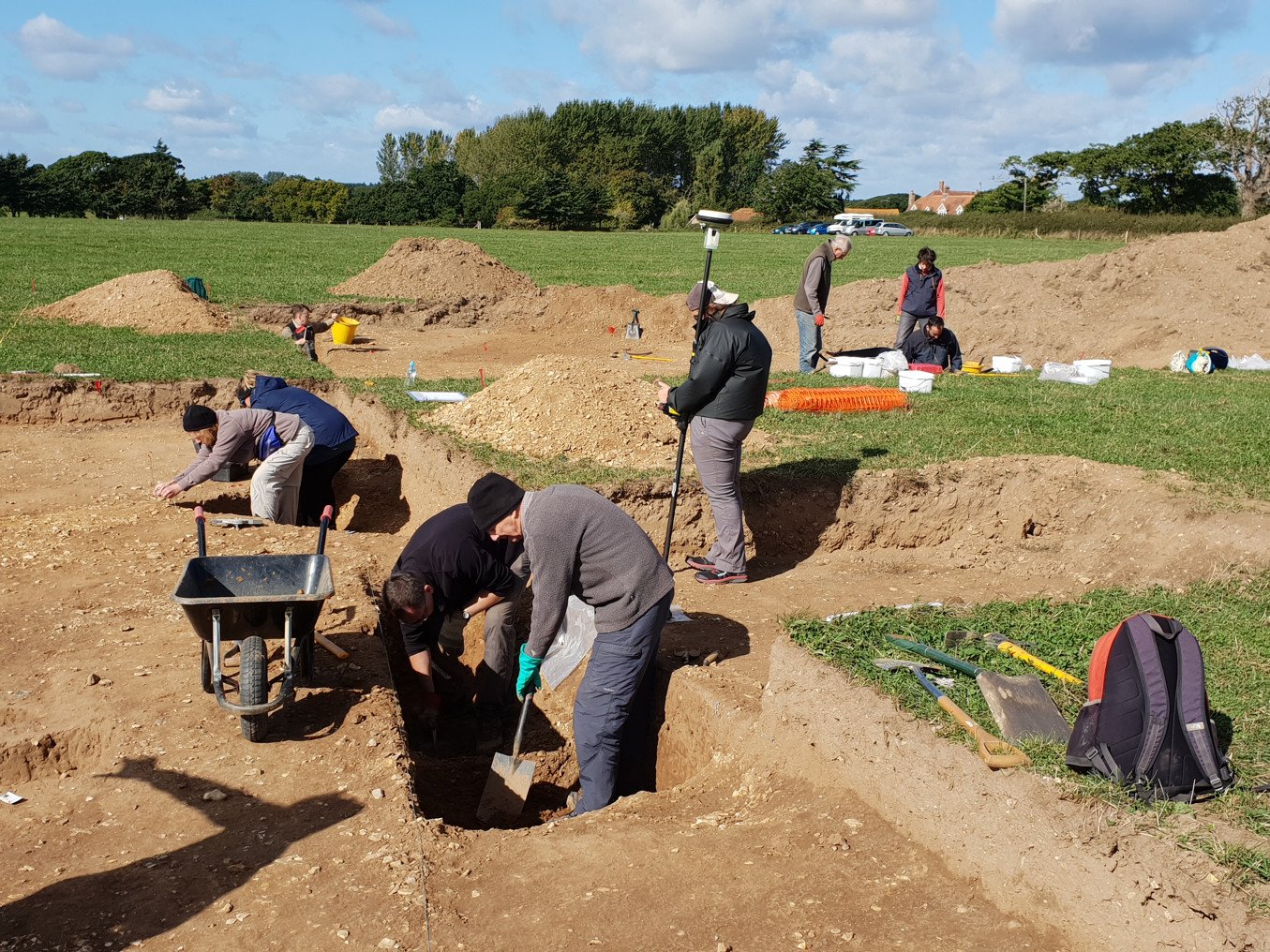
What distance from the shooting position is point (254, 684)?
541 centimetres

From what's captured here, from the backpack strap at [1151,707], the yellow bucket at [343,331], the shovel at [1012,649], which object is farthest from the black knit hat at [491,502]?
the yellow bucket at [343,331]

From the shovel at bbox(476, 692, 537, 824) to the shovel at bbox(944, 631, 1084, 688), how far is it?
255cm

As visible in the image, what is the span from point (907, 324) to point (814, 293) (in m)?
2.01

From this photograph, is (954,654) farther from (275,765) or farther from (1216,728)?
(275,765)

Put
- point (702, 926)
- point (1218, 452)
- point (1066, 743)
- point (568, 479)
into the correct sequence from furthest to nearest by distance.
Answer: point (1218, 452)
point (568, 479)
point (1066, 743)
point (702, 926)

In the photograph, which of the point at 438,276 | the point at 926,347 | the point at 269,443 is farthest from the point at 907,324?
the point at 438,276

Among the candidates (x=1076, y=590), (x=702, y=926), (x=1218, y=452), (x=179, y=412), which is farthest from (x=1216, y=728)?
(x=179, y=412)

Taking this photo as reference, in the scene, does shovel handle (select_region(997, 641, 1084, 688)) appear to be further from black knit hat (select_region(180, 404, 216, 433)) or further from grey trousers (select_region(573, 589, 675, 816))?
black knit hat (select_region(180, 404, 216, 433))

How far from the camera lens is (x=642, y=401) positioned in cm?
1080

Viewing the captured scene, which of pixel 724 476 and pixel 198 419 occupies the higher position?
pixel 198 419

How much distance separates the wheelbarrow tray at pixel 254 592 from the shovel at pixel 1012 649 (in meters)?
3.42

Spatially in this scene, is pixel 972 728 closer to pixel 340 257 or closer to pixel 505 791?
pixel 505 791

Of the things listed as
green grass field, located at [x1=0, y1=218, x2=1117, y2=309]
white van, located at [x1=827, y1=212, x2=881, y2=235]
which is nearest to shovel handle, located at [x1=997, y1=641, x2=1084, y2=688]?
green grass field, located at [x1=0, y1=218, x2=1117, y2=309]

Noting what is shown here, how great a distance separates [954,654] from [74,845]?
14.3 ft
